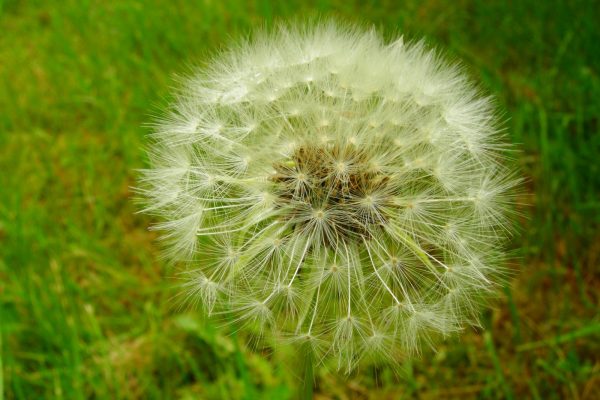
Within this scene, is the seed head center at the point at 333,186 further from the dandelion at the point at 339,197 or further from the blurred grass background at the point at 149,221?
the blurred grass background at the point at 149,221

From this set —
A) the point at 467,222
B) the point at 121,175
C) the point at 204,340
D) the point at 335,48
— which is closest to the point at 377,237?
the point at 467,222

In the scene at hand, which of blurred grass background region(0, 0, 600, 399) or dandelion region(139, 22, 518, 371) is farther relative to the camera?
blurred grass background region(0, 0, 600, 399)

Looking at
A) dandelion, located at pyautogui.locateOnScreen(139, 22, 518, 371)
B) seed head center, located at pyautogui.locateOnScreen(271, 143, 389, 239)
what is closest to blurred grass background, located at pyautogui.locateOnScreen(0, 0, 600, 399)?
dandelion, located at pyautogui.locateOnScreen(139, 22, 518, 371)

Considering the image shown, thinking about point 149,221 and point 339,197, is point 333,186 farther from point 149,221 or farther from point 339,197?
point 149,221

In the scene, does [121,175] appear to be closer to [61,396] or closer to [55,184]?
[55,184]

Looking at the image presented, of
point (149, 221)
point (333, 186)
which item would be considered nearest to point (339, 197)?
point (333, 186)

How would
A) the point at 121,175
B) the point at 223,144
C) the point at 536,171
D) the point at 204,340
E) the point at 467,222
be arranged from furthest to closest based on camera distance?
the point at 121,175, the point at 536,171, the point at 204,340, the point at 223,144, the point at 467,222

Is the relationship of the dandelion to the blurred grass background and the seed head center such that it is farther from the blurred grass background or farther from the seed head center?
the blurred grass background
